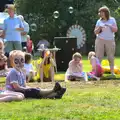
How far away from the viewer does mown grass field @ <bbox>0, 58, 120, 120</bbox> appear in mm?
6301

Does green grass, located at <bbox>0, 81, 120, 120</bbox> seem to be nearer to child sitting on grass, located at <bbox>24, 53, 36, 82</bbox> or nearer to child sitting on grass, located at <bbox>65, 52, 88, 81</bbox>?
child sitting on grass, located at <bbox>24, 53, 36, 82</bbox>

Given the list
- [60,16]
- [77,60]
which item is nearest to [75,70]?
[77,60]

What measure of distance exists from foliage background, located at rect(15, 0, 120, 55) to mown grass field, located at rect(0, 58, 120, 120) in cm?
3178

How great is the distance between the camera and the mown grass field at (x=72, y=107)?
6.30 meters

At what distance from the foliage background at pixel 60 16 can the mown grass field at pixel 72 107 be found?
3178cm

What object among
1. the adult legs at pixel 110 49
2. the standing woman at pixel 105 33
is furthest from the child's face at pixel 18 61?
the adult legs at pixel 110 49

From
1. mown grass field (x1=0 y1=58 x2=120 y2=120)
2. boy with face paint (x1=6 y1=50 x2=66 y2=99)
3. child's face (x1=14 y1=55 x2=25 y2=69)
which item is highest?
child's face (x1=14 y1=55 x2=25 y2=69)

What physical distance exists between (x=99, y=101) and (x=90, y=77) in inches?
185

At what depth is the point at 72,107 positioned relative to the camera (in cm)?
717

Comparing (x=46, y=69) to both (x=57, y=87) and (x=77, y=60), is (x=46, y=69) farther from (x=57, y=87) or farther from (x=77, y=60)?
(x=57, y=87)

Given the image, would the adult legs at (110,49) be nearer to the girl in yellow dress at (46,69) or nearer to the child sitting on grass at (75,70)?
the child sitting on grass at (75,70)

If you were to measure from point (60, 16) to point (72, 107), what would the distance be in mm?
34573

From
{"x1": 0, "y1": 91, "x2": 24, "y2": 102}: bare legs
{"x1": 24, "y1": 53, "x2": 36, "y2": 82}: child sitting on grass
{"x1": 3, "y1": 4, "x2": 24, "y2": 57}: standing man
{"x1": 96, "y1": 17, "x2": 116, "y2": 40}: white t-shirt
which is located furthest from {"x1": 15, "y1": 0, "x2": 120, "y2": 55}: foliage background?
{"x1": 0, "y1": 91, "x2": 24, "y2": 102}: bare legs

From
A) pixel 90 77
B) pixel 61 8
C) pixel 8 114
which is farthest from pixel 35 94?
pixel 61 8
